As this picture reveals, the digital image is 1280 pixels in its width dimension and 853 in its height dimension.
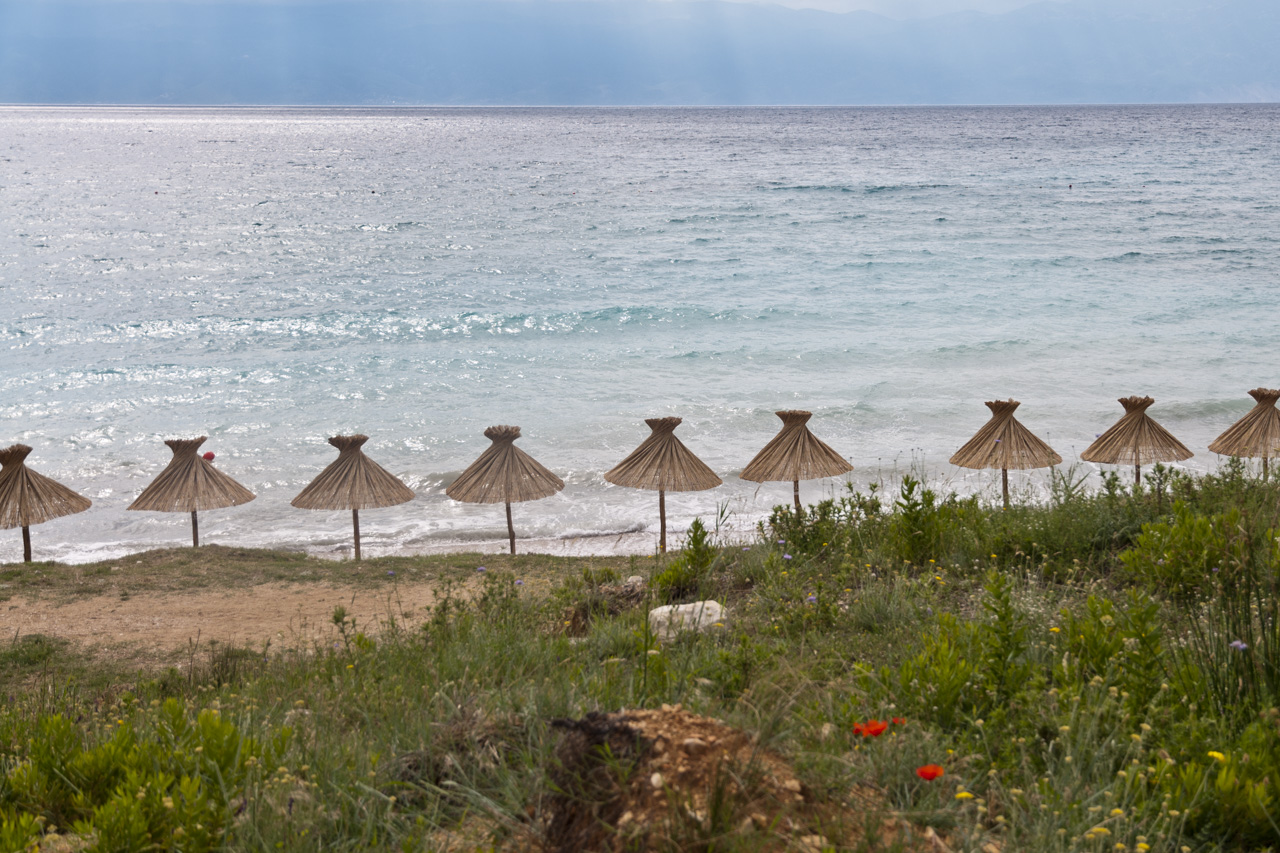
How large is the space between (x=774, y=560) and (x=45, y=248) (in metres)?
34.3

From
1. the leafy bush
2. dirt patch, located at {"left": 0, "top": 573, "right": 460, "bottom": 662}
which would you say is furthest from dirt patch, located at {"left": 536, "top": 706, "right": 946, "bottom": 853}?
dirt patch, located at {"left": 0, "top": 573, "right": 460, "bottom": 662}

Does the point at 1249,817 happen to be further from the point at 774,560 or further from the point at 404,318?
the point at 404,318

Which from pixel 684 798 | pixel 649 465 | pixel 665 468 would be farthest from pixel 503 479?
pixel 684 798

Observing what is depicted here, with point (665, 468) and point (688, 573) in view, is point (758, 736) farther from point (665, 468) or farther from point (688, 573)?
point (665, 468)

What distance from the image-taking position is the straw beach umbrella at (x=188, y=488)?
30.3 feet

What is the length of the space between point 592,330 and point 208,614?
1489 centimetres

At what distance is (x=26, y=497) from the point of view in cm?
879

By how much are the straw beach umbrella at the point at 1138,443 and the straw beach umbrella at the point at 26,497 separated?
404 inches

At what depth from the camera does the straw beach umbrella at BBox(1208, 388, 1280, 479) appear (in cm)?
844

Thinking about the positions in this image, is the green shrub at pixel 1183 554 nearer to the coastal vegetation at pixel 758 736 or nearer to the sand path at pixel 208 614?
the coastal vegetation at pixel 758 736

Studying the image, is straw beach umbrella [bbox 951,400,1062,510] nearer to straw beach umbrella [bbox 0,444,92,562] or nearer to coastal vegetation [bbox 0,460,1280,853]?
coastal vegetation [bbox 0,460,1280,853]

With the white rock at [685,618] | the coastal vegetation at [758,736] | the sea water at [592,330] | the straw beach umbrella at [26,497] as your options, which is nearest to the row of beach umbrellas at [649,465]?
the straw beach umbrella at [26,497]

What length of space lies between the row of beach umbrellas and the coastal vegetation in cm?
354

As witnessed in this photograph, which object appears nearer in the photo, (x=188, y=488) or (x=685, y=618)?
(x=685, y=618)
